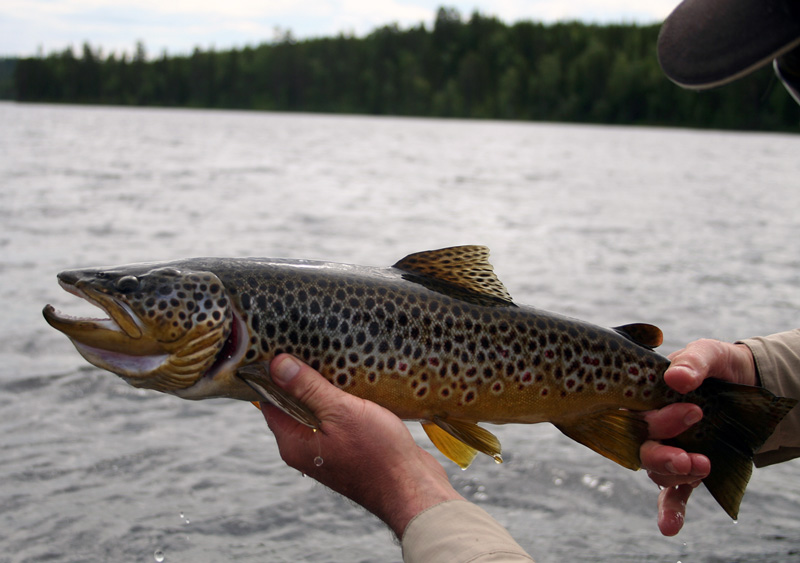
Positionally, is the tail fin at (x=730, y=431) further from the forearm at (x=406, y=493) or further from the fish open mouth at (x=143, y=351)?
the fish open mouth at (x=143, y=351)

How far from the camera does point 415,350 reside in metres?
3.13

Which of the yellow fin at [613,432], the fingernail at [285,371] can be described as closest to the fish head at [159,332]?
the fingernail at [285,371]

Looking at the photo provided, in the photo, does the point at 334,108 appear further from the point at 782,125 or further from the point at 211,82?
the point at 782,125

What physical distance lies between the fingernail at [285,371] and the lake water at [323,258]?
100 inches

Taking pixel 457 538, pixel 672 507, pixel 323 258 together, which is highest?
pixel 457 538

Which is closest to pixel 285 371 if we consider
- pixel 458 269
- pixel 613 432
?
pixel 458 269

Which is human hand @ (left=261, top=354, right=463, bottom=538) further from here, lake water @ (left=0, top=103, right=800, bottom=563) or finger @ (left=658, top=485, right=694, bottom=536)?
lake water @ (left=0, top=103, right=800, bottom=563)

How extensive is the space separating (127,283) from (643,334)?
6.97 feet

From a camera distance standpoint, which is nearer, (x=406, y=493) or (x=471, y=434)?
(x=406, y=493)

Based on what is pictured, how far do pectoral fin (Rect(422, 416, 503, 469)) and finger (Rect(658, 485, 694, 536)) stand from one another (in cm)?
92

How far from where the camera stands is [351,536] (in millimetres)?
5414

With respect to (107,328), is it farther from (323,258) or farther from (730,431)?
(323,258)

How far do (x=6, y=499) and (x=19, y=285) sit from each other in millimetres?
6643

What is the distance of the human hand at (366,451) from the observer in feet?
9.69
